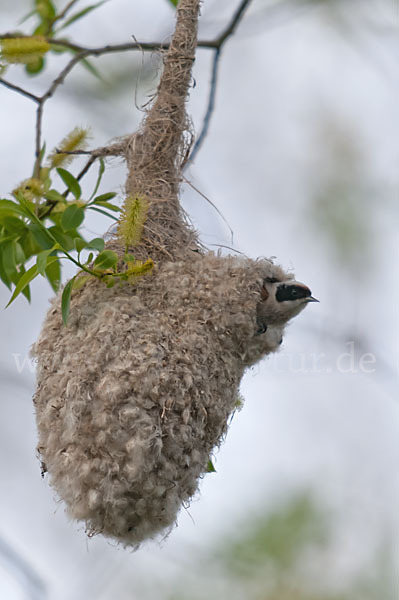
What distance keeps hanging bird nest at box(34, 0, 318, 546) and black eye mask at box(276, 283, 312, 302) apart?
0.02 meters

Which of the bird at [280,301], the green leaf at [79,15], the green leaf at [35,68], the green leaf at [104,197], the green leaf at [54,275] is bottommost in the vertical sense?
the green leaf at [54,275]

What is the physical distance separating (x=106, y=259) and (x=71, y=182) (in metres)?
0.39

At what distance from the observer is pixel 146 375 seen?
1.33 metres

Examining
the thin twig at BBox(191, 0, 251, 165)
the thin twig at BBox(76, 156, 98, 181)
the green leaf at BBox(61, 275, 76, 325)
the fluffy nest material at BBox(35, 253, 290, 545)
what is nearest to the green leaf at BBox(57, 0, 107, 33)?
the thin twig at BBox(191, 0, 251, 165)

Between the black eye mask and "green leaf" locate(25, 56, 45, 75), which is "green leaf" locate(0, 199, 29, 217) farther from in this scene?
"green leaf" locate(25, 56, 45, 75)

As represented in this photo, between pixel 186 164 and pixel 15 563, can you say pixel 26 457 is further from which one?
pixel 186 164

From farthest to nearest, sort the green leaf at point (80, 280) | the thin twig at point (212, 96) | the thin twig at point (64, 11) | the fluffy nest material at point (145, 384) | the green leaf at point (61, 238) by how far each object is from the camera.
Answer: the thin twig at point (64, 11)
the thin twig at point (212, 96)
the green leaf at point (61, 238)
the green leaf at point (80, 280)
the fluffy nest material at point (145, 384)

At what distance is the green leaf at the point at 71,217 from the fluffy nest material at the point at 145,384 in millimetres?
114

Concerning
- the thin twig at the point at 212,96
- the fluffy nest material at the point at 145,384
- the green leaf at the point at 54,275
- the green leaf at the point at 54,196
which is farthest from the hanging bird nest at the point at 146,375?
the thin twig at the point at 212,96

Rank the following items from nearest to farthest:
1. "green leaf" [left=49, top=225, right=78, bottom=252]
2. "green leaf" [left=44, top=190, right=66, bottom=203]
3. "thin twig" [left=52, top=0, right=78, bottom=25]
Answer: "green leaf" [left=49, top=225, right=78, bottom=252]
"green leaf" [left=44, top=190, right=66, bottom=203]
"thin twig" [left=52, top=0, right=78, bottom=25]

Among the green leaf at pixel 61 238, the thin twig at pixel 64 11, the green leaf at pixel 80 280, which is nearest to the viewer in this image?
the green leaf at pixel 80 280

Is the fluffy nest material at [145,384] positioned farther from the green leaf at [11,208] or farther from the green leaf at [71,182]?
the green leaf at [71,182]

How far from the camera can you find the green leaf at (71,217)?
4.77 ft

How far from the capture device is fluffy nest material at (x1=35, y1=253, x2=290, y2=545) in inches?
50.8
